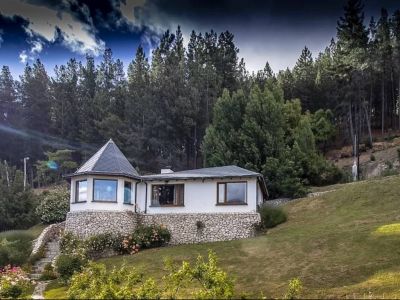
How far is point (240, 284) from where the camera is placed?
59.3ft

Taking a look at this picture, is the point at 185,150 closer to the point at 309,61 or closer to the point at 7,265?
the point at 309,61

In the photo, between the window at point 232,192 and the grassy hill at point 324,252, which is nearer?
the grassy hill at point 324,252

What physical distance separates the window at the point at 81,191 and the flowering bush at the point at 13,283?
19.2 feet

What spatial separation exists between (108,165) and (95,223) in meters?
3.63

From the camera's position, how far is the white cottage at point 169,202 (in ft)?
90.3

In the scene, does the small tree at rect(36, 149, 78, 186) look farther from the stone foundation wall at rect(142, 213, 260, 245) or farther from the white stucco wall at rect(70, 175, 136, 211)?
the stone foundation wall at rect(142, 213, 260, 245)

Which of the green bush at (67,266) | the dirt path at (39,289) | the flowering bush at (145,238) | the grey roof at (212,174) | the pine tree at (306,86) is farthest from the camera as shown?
the pine tree at (306,86)

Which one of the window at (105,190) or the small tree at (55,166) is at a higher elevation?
the small tree at (55,166)

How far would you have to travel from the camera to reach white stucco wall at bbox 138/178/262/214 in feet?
92.0

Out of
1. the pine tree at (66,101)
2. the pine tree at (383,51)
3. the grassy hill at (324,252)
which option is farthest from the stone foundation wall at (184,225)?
the pine tree at (383,51)

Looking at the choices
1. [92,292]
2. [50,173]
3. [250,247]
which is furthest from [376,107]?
[92,292]

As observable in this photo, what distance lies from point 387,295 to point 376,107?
60764 millimetres

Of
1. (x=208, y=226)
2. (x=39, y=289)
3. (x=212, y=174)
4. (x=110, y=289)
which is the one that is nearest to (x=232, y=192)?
(x=212, y=174)

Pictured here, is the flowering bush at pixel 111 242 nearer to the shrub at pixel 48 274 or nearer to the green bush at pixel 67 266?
the shrub at pixel 48 274
